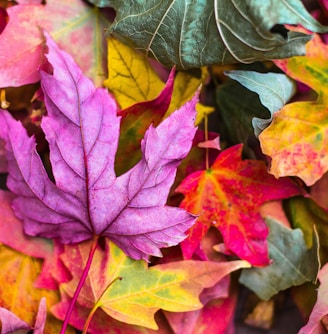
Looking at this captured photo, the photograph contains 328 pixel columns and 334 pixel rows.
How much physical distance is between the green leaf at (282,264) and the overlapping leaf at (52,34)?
0.27m

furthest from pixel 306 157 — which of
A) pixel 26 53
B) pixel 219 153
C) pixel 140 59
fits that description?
pixel 26 53

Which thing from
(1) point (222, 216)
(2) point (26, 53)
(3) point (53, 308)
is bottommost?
(3) point (53, 308)

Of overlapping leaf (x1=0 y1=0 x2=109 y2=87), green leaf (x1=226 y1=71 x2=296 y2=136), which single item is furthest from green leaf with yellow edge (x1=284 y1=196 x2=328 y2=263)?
overlapping leaf (x1=0 y1=0 x2=109 y2=87)

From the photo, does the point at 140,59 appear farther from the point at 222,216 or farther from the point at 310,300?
the point at 310,300

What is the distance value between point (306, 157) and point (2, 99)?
0.33 m

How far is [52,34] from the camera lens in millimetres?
586

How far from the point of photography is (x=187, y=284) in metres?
0.57

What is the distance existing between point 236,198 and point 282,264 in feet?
0.31

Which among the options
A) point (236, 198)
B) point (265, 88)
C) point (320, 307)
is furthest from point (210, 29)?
point (320, 307)

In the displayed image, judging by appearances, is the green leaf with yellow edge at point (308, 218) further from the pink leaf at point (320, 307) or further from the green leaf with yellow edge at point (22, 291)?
the green leaf with yellow edge at point (22, 291)

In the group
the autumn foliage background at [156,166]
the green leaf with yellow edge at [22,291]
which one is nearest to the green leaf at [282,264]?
Answer: the autumn foliage background at [156,166]

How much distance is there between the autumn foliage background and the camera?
1.73 feet

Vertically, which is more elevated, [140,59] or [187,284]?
[140,59]

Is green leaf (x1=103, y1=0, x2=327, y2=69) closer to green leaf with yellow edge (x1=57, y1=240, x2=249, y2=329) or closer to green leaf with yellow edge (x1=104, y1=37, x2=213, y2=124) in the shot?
green leaf with yellow edge (x1=104, y1=37, x2=213, y2=124)
